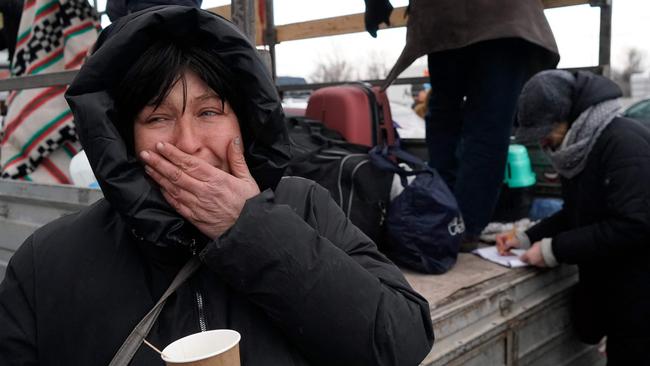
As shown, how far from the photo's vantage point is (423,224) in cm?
268

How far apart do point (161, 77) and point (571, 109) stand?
85.8 inches

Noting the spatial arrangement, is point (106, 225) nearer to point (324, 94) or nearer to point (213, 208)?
point (213, 208)

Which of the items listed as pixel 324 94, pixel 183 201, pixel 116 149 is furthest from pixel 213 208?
pixel 324 94

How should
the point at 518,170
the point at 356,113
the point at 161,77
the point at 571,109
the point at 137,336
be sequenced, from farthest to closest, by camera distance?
the point at 518,170
the point at 356,113
the point at 571,109
the point at 161,77
the point at 137,336

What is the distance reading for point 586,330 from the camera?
2.86m

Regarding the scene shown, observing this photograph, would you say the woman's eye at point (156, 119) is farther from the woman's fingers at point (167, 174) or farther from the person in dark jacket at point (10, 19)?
the person in dark jacket at point (10, 19)

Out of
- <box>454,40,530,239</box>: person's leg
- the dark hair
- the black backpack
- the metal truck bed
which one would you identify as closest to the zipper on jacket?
the dark hair

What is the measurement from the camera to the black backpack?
8.88ft

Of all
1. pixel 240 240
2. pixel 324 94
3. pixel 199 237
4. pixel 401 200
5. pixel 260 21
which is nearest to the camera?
pixel 240 240

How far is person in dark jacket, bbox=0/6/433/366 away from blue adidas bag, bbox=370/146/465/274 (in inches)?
53.5

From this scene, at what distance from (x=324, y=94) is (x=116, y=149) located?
2.74 m

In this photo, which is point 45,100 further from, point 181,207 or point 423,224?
Result: point 181,207

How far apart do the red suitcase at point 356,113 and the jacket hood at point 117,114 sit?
234 cm

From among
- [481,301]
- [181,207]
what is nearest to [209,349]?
[181,207]
